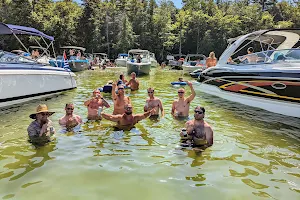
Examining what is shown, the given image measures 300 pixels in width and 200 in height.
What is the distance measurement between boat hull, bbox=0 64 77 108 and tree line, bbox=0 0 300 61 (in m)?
32.4

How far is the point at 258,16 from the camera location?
47594mm

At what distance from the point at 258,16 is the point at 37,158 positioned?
161 ft

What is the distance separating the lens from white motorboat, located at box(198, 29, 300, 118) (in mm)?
8109

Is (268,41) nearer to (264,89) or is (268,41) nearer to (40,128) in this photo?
(264,89)

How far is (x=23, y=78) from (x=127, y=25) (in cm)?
3585

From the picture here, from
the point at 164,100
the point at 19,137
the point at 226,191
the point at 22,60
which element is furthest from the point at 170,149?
the point at 22,60

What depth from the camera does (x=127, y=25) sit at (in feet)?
146

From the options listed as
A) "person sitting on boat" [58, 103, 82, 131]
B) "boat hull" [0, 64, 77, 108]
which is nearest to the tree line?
"boat hull" [0, 64, 77, 108]

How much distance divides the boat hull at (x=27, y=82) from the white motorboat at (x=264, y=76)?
664 cm

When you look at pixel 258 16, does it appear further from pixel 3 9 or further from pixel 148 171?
pixel 148 171

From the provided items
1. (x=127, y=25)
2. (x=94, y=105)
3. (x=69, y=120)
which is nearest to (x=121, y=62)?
(x=127, y=25)

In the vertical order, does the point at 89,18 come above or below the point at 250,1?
below

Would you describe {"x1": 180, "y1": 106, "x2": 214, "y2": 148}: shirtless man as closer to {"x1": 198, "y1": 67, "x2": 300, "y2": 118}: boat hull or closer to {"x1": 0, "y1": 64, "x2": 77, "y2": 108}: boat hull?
{"x1": 198, "y1": 67, "x2": 300, "y2": 118}: boat hull

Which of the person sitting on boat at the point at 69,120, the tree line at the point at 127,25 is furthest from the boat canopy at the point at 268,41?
the tree line at the point at 127,25
